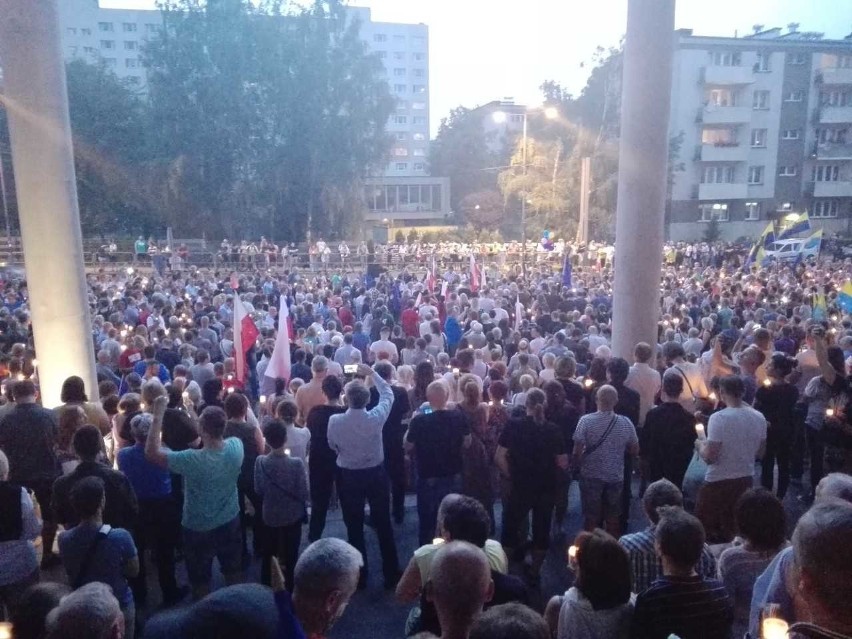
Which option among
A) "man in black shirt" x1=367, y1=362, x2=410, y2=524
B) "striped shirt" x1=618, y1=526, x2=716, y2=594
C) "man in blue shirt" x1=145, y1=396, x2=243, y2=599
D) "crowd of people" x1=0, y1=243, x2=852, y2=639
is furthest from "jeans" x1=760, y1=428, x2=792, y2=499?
"man in blue shirt" x1=145, y1=396, x2=243, y2=599

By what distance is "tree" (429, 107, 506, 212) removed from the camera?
63.1m

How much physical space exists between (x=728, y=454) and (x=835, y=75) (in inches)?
2136

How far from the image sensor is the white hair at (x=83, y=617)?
88.1 inches

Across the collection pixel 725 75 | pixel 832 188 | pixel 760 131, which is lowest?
pixel 832 188

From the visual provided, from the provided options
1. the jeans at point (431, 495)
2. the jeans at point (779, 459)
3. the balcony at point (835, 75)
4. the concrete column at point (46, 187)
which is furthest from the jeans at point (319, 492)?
the balcony at point (835, 75)

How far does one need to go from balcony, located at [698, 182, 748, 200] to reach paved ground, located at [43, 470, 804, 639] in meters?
44.6

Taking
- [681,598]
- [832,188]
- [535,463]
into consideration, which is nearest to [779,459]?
[535,463]

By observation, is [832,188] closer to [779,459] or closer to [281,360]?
[779,459]

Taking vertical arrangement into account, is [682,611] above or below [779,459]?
above

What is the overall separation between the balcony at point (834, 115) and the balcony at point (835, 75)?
6.02 ft

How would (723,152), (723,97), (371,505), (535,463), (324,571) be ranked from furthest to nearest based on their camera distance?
(723,97) → (723,152) → (371,505) → (535,463) → (324,571)

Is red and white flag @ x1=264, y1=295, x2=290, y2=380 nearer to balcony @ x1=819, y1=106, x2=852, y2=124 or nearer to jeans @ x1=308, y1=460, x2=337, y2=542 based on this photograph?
jeans @ x1=308, y1=460, x2=337, y2=542

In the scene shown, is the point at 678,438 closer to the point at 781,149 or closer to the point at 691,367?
the point at 691,367

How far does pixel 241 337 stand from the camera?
8305 mm
